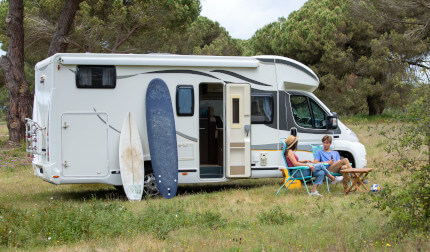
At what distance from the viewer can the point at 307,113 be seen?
11.5 meters

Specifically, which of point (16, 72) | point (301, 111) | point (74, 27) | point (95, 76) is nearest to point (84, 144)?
point (95, 76)

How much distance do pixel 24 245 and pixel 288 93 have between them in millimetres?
6295

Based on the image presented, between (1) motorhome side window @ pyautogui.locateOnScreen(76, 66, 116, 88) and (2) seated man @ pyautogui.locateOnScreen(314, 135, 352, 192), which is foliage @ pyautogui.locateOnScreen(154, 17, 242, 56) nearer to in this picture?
(1) motorhome side window @ pyautogui.locateOnScreen(76, 66, 116, 88)

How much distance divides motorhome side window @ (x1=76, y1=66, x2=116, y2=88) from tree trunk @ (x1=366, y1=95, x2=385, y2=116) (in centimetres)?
2553

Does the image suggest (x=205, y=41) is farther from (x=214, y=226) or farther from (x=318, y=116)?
(x=214, y=226)

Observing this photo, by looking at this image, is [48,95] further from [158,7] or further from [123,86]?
[158,7]

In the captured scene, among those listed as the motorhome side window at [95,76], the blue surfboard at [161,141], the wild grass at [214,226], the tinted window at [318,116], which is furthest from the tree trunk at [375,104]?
the motorhome side window at [95,76]

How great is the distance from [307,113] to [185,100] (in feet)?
8.25

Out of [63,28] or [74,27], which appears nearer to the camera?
[63,28]

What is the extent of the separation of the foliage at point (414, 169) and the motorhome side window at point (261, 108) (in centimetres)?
489

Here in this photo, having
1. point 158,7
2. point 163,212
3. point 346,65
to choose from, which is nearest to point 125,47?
point 158,7

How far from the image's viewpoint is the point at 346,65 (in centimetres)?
3281

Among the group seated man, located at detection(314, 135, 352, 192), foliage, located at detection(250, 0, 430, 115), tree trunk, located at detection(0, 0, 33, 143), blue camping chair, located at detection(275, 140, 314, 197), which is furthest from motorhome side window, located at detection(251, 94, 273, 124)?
foliage, located at detection(250, 0, 430, 115)

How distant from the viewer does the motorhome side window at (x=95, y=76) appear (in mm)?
10102
